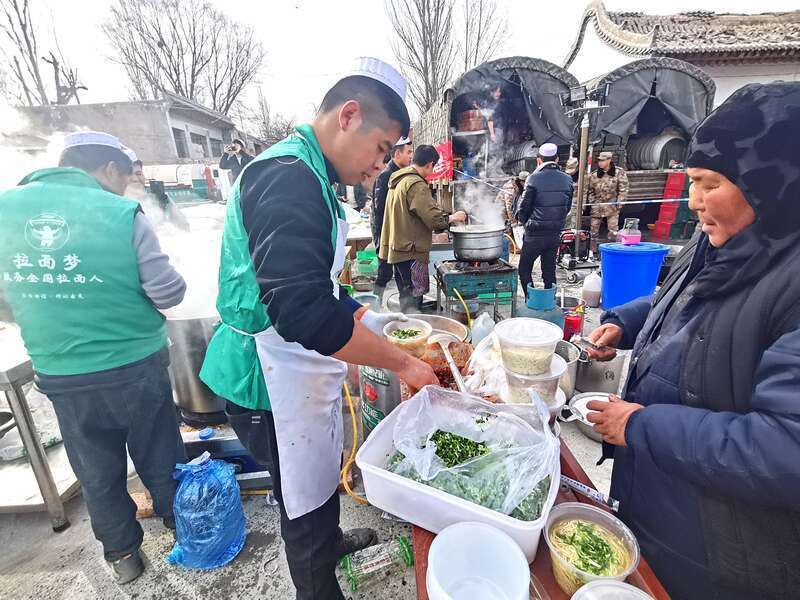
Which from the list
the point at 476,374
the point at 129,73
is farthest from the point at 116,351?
the point at 129,73

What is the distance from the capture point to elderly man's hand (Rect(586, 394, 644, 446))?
121 cm

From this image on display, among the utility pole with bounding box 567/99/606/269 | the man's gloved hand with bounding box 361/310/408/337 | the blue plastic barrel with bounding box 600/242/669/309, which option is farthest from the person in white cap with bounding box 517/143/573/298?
the man's gloved hand with bounding box 361/310/408/337

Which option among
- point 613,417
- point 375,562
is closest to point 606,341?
point 613,417

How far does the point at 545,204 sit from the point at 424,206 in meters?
2.14

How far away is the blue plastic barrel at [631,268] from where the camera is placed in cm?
482

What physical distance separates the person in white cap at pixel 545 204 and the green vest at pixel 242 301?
5.19 m

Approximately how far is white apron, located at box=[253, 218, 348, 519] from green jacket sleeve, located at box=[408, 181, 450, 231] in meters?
3.90

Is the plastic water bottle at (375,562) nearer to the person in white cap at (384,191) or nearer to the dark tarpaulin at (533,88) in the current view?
the person in white cap at (384,191)

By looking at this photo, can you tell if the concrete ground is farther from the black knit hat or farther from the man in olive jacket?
the man in olive jacket

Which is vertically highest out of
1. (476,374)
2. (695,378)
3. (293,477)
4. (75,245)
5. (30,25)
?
(30,25)

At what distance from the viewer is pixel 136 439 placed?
2.44 m

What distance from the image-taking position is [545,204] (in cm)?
616

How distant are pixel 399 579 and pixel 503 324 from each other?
179 cm

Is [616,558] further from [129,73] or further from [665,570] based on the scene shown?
[129,73]
